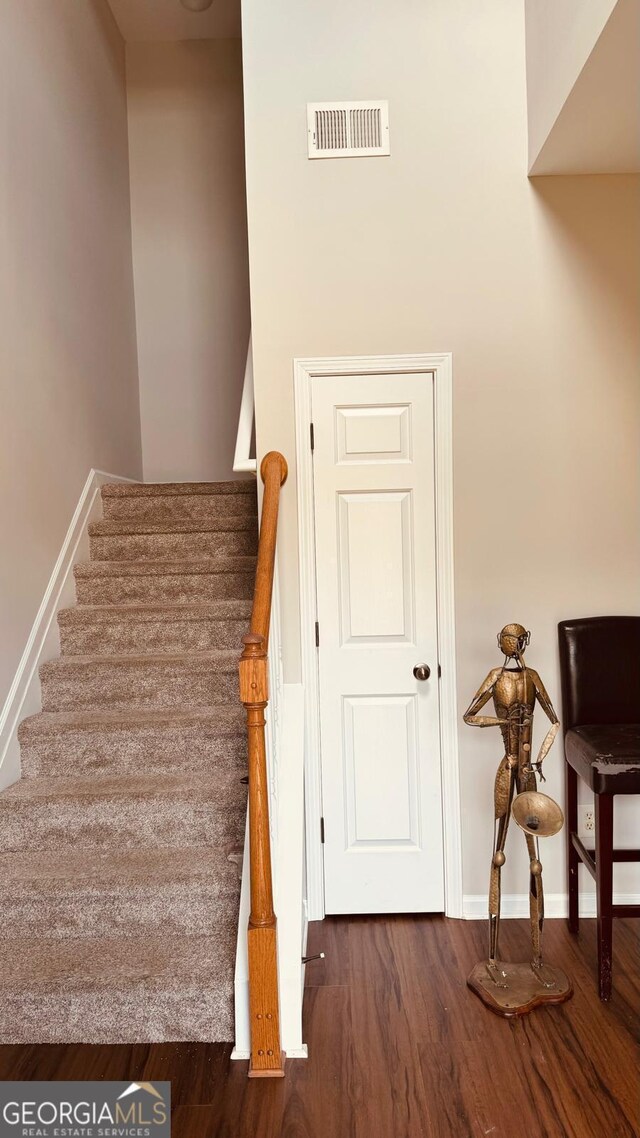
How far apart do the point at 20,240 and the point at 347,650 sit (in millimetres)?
2185

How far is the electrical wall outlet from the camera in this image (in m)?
3.16

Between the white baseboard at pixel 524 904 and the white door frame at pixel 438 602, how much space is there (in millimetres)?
49

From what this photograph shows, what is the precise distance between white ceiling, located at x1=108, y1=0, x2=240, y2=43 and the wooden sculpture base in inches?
209

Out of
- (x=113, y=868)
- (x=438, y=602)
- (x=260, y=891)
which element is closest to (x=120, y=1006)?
(x=113, y=868)

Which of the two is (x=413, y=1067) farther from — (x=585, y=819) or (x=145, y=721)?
(x=145, y=721)

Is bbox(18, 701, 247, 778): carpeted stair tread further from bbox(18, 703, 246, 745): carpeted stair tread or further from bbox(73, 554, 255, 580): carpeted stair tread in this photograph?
bbox(73, 554, 255, 580): carpeted stair tread

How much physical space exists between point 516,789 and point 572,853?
20.5 inches

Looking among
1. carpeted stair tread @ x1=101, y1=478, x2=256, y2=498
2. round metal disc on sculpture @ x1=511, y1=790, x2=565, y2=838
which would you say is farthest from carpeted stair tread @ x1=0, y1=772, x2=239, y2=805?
carpeted stair tread @ x1=101, y1=478, x2=256, y2=498

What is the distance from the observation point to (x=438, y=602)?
319 cm

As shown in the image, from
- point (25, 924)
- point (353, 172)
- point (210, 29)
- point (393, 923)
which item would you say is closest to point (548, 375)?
point (353, 172)

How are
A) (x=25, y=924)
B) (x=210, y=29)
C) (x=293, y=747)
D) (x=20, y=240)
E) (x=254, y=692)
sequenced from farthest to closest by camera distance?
(x=210, y=29) < (x=20, y=240) < (x=293, y=747) < (x=25, y=924) < (x=254, y=692)

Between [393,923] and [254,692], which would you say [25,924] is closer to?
[254,692]

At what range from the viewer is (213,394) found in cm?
553

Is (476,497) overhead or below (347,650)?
overhead
